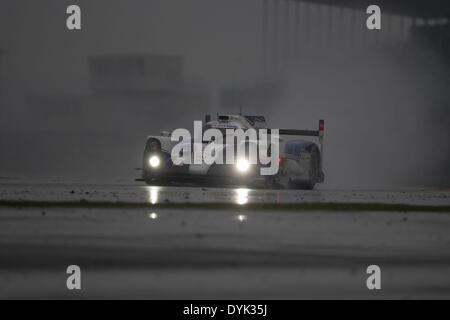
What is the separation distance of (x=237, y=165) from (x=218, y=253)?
8.98 m

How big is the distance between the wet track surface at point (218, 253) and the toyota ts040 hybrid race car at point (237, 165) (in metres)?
5.47

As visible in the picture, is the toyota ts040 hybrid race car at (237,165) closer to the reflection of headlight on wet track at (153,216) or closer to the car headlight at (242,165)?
the car headlight at (242,165)

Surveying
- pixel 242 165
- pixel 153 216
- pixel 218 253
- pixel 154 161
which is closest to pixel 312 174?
pixel 242 165

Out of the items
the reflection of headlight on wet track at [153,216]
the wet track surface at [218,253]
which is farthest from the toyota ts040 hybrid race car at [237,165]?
the reflection of headlight on wet track at [153,216]

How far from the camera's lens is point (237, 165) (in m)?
15.4

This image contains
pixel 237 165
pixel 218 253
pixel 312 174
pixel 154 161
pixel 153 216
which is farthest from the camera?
pixel 312 174

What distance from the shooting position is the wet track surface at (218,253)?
207 inches

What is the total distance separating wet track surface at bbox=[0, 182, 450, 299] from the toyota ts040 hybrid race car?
5467 mm

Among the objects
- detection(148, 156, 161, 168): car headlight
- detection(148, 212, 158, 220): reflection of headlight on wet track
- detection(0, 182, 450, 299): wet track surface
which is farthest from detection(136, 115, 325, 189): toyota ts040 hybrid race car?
detection(148, 212, 158, 220): reflection of headlight on wet track

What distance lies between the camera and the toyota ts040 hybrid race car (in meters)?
15.4

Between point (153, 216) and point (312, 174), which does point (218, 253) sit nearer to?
point (153, 216)

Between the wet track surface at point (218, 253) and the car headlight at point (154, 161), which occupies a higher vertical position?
the car headlight at point (154, 161)

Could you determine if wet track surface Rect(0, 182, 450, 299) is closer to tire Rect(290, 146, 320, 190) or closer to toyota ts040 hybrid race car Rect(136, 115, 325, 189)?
toyota ts040 hybrid race car Rect(136, 115, 325, 189)

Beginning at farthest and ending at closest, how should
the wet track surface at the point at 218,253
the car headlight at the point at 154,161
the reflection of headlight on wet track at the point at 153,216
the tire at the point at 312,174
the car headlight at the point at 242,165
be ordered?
the tire at the point at 312,174, the car headlight at the point at 154,161, the car headlight at the point at 242,165, the reflection of headlight on wet track at the point at 153,216, the wet track surface at the point at 218,253
